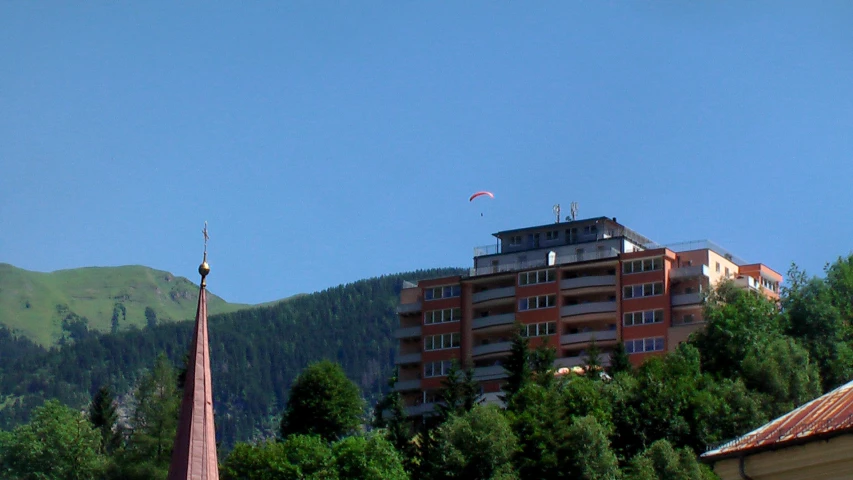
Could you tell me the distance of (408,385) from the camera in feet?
455

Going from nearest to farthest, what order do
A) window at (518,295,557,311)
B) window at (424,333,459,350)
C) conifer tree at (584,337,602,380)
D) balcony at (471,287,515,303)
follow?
conifer tree at (584,337,602,380) → window at (518,295,557,311) → balcony at (471,287,515,303) → window at (424,333,459,350)

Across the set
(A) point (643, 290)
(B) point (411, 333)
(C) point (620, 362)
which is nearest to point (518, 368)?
(C) point (620, 362)

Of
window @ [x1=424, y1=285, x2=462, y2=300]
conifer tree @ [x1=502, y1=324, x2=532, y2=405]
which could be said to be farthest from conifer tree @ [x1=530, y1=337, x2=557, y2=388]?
window @ [x1=424, y1=285, x2=462, y2=300]

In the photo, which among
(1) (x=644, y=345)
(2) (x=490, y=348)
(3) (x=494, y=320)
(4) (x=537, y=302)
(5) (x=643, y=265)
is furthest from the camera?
(3) (x=494, y=320)

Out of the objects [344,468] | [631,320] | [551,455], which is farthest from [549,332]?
[551,455]

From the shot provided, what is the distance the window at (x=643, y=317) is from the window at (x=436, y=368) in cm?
1943

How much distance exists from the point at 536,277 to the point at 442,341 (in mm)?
12177

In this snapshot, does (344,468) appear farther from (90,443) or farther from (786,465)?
(786,465)

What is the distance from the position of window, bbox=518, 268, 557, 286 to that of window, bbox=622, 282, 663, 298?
7621 millimetres

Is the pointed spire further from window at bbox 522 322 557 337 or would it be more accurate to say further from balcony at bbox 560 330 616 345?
window at bbox 522 322 557 337

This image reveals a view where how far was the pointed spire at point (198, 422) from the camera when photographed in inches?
1243

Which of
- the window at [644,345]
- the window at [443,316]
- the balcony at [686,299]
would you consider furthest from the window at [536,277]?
the balcony at [686,299]

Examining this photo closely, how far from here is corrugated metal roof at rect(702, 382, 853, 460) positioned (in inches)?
645

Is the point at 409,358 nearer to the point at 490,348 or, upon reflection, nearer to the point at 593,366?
the point at 490,348
